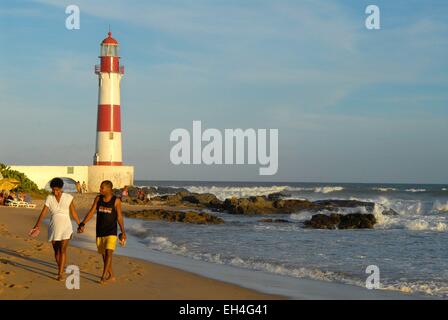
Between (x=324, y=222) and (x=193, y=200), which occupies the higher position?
(x=193, y=200)

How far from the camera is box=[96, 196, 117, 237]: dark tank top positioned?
8.12 metres

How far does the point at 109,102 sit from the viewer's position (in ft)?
125

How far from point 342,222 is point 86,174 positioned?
2106cm

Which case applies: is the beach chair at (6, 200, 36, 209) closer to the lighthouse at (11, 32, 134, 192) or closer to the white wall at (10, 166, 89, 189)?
the lighthouse at (11, 32, 134, 192)

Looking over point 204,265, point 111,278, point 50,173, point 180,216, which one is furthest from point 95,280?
point 50,173

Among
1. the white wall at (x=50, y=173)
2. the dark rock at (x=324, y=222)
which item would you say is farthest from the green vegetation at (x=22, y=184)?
the dark rock at (x=324, y=222)

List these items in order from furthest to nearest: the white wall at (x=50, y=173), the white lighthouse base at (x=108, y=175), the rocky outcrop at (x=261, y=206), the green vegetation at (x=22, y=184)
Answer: the white lighthouse base at (x=108, y=175)
the white wall at (x=50, y=173)
the rocky outcrop at (x=261, y=206)
the green vegetation at (x=22, y=184)

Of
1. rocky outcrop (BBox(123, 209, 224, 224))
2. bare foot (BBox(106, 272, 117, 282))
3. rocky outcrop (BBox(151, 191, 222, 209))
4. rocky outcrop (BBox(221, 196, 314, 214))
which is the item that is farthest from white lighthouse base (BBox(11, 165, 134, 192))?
bare foot (BBox(106, 272, 117, 282))

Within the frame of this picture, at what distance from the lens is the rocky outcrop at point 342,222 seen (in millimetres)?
22156

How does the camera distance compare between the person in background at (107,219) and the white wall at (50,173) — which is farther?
the white wall at (50,173)

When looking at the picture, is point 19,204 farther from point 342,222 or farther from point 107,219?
point 107,219

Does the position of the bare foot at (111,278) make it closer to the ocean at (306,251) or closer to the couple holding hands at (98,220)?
the couple holding hands at (98,220)

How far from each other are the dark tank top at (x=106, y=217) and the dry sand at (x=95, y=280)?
663mm
